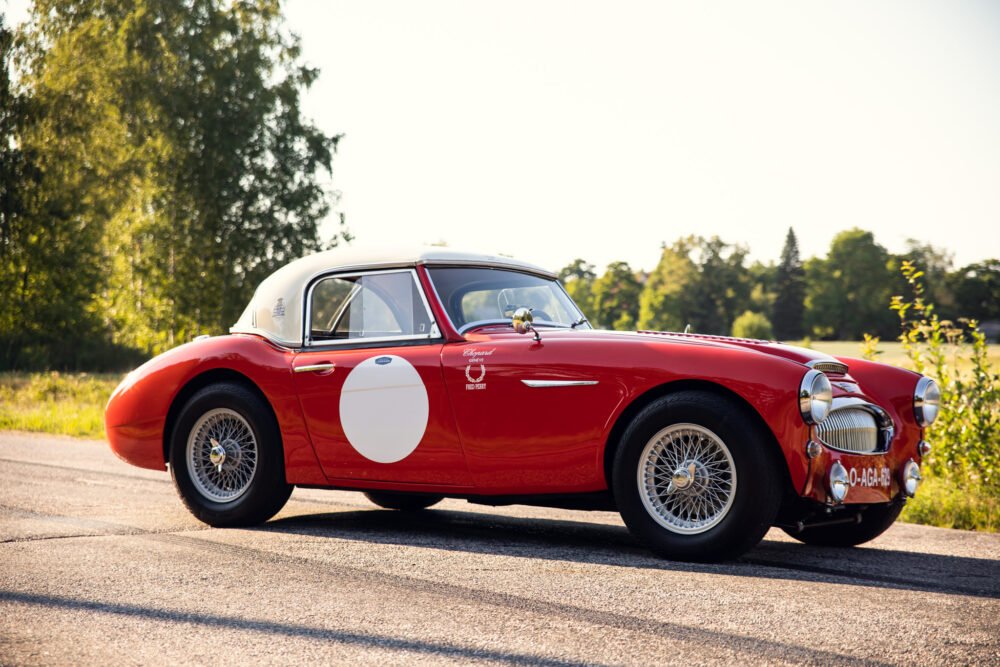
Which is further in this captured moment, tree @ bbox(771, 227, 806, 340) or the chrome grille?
tree @ bbox(771, 227, 806, 340)

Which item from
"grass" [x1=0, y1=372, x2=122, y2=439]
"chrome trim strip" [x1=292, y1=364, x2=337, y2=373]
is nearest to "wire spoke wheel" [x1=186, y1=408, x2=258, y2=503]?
"chrome trim strip" [x1=292, y1=364, x2=337, y2=373]

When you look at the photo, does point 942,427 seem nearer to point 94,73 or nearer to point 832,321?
point 94,73

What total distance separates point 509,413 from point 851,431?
5.95ft

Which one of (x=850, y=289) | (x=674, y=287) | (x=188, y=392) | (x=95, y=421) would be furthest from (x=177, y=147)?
(x=850, y=289)

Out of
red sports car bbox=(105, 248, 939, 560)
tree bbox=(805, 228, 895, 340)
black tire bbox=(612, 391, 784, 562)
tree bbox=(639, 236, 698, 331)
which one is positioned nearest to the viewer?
black tire bbox=(612, 391, 784, 562)

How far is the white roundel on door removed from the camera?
6035mm

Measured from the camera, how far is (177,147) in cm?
3344

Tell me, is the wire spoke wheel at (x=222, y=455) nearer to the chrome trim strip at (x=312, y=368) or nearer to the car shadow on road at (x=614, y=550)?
the car shadow on road at (x=614, y=550)

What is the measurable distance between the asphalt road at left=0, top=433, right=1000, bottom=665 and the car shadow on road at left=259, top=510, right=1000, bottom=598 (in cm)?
2

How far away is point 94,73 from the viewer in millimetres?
33062

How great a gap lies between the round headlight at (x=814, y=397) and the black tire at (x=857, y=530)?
1.13 metres

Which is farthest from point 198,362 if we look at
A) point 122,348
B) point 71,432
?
point 122,348

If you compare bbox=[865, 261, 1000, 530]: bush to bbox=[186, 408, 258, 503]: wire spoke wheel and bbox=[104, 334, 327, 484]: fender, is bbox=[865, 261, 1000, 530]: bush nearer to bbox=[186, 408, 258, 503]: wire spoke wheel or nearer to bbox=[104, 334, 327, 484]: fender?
bbox=[104, 334, 327, 484]: fender

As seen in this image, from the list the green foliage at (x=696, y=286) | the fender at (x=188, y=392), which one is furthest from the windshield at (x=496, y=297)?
the green foliage at (x=696, y=286)
